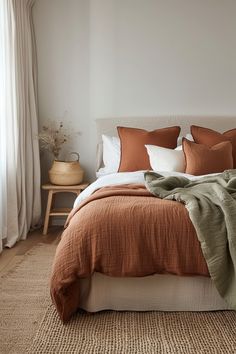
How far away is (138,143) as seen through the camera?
3750 millimetres

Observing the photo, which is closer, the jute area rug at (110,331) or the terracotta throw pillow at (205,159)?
the jute area rug at (110,331)

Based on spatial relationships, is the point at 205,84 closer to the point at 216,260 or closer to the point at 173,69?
the point at 173,69

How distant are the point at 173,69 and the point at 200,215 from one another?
2.49 m

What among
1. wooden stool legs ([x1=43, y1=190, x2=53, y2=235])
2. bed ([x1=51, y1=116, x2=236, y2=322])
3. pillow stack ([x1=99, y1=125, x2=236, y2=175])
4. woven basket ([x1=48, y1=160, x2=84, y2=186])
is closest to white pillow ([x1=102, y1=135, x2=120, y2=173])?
pillow stack ([x1=99, y1=125, x2=236, y2=175])

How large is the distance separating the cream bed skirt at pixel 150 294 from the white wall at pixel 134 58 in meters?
2.40

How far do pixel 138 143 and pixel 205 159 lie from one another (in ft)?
2.25

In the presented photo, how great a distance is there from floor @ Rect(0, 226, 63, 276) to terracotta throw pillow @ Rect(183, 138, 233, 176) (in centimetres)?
146

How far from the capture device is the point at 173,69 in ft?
13.9

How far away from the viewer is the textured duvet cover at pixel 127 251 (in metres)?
2.09

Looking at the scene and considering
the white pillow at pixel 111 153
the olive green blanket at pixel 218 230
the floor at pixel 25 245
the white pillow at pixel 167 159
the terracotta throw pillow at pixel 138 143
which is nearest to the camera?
the olive green blanket at pixel 218 230

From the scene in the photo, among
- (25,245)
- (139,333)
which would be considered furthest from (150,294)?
(25,245)

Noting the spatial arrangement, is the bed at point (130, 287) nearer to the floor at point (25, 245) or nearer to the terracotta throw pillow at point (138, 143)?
the floor at point (25, 245)

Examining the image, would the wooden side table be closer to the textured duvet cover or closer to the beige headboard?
the beige headboard

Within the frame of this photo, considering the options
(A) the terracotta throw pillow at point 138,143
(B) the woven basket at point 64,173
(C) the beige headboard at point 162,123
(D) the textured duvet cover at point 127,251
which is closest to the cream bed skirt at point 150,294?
(D) the textured duvet cover at point 127,251
